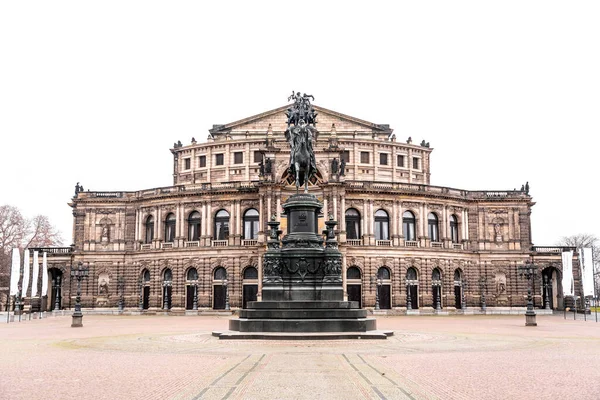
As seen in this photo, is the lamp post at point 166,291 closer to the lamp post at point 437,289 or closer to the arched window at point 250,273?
the arched window at point 250,273

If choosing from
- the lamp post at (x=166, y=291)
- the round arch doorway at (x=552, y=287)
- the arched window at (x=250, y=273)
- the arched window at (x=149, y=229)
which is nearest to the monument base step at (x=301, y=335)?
the arched window at (x=250, y=273)

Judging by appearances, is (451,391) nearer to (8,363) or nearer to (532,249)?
(8,363)

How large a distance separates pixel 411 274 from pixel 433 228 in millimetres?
6159

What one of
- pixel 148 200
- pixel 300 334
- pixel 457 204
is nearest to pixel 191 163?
pixel 148 200

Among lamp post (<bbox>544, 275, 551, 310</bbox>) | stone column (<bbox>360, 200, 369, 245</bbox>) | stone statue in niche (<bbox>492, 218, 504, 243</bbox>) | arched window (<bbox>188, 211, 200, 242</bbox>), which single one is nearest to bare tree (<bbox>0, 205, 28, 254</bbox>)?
arched window (<bbox>188, 211, 200, 242</bbox>)

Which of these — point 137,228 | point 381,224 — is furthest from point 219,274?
point 381,224

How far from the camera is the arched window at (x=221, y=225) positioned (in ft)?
Result: 237

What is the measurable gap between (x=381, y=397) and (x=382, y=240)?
57.5 meters

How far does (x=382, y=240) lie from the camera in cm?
7019

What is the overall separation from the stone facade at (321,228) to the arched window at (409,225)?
0.36ft

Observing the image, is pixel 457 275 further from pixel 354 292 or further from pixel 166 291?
pixel 166 291

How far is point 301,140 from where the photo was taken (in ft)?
106

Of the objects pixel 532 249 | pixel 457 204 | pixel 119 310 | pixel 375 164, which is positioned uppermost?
pixel 375 164

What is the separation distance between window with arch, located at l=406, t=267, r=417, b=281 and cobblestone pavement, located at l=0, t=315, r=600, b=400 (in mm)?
43680
